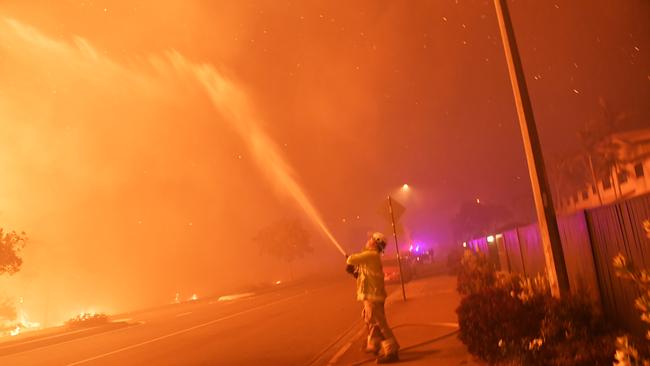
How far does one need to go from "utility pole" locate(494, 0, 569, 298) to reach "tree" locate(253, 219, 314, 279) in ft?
188

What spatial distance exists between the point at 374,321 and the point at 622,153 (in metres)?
37.5

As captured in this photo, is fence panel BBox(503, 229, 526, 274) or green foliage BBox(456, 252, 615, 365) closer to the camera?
green foliage BBox(456, 252, 615, 365)

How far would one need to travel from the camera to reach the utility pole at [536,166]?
6797 millimetres

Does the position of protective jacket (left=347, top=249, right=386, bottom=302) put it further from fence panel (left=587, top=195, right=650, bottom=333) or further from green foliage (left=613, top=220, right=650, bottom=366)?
green foliage (left=613, top=220, right=650, bottom=366)

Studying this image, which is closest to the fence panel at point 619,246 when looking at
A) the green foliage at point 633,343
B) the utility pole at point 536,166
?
the utility pole at point 536,166

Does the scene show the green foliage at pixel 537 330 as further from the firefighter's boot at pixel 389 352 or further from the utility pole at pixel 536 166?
the firefighter's boot at pixel 389 352

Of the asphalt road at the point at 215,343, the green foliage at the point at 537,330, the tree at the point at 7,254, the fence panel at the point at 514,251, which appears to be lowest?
the asphalt road at the point at 215,343

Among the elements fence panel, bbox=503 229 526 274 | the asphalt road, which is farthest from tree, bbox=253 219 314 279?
fence panel, bbox=503 229 526 274

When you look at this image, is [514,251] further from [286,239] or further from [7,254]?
[286,239]

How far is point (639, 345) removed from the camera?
193 inches

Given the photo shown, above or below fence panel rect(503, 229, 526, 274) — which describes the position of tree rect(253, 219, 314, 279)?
above

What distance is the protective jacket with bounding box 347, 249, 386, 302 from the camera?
303 inches

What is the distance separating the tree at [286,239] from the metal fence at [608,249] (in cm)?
5686

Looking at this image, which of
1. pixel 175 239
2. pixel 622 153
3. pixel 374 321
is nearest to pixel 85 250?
pixel 175 239
